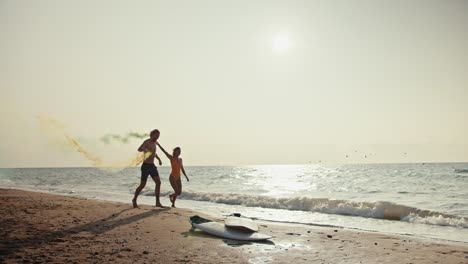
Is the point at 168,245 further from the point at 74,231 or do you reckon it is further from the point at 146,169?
the point at 146,169

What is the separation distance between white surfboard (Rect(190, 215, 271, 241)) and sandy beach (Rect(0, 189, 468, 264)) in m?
0.19

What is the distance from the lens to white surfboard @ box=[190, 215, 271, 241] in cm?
764

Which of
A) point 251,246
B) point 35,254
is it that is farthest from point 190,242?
point 35,254

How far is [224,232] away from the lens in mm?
7957

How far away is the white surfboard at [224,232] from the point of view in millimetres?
7636

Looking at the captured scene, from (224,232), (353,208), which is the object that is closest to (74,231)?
(224,232)

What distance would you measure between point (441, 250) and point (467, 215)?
29.4ft

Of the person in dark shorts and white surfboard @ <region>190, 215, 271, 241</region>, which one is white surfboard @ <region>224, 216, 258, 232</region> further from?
the person in dark shorts

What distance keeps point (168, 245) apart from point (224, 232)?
1.57 meters

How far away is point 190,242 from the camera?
23.6ft

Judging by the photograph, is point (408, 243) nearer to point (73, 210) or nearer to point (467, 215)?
point (467, 215)

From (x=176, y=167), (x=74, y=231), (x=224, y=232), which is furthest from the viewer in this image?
(x=176, y=167)

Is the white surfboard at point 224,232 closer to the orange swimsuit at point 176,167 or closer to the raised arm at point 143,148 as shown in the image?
the raised arm at point 143,148

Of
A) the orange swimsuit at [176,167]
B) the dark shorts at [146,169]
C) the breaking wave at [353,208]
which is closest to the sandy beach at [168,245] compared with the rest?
the dark shorts at [146,169]
